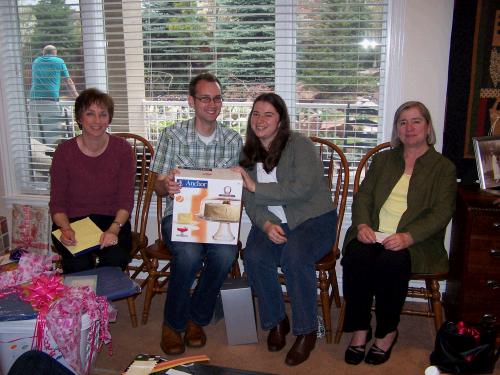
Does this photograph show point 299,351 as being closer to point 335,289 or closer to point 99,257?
point 335,289

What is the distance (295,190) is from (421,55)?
40.2 inches

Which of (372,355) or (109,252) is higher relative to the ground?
(109,252)

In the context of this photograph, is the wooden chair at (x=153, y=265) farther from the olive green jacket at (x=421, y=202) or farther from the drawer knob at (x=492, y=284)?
the drawer knob at (x=492, y=284)

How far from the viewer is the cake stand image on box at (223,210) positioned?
7.32 ft

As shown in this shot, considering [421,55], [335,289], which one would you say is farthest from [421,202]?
[421,55]

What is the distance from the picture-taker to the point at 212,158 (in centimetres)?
251

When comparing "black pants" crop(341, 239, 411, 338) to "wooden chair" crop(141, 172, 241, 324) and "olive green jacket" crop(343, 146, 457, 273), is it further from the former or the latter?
"wooden chair" crop(141, 172, 241, 324)

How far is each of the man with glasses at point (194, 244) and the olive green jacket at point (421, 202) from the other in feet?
2.28

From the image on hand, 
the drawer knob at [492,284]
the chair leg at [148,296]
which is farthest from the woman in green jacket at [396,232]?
the chair leg at [148,296]

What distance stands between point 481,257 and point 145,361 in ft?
5.14

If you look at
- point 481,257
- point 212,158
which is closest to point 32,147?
point 212,158

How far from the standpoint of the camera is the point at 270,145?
246 centimetres

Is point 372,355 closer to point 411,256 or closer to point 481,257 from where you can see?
point 411,256

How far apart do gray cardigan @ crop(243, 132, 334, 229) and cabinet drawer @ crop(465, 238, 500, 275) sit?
0.67 metres
